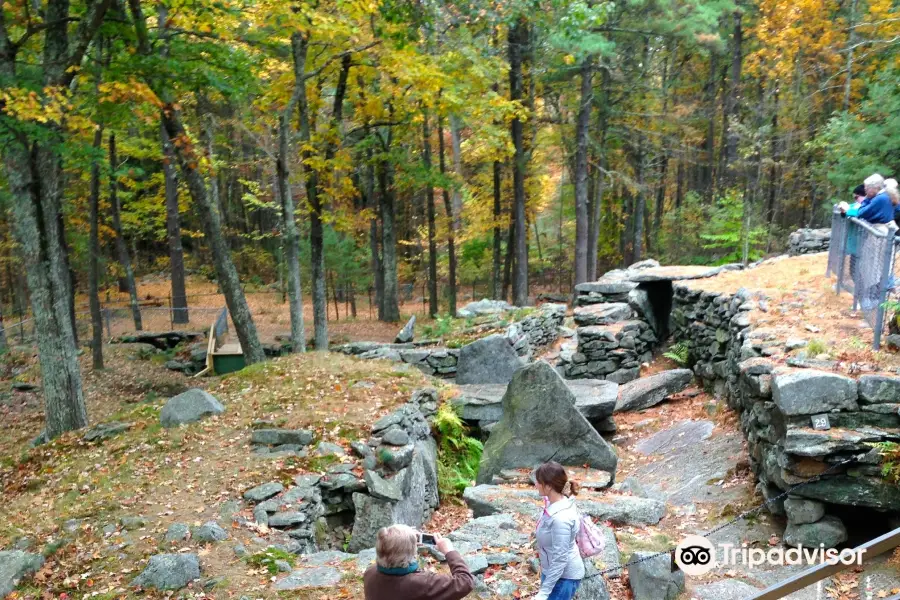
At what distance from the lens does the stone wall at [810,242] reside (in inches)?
668

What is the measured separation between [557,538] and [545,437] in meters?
4.09

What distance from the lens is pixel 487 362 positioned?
41.4 ft

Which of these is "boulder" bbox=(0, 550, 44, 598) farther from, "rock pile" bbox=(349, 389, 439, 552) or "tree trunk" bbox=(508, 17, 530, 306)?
"tree trunk" bbox=(508, 17, 530, 306)

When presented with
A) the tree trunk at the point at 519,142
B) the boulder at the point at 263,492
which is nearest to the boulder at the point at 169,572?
the boulder at the point at 263,492

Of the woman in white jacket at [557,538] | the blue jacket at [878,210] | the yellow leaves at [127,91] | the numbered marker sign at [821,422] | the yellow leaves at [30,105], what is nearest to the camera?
the woman in white jacket at [557,538]

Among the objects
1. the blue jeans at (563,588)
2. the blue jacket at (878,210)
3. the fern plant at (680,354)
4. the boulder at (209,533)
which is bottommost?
the fern plant at (680,354)

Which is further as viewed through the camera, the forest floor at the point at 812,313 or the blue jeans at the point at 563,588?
the forest floor at the point at 812,313

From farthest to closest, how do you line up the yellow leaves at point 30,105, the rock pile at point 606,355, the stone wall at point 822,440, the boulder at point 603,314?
the boulder at point 603,314
the rock pile at point 606,355
the yellow leaves at point 30,105
the stone wall at point 822,440

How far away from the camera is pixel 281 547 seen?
18.7 ft

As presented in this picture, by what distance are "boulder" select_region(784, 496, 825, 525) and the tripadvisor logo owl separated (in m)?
1.01

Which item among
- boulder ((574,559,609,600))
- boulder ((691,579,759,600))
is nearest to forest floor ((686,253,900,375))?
boulder ((691,579,759,600))

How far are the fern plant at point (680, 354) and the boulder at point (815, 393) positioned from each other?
7.69 m

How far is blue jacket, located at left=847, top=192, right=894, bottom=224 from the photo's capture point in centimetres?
816

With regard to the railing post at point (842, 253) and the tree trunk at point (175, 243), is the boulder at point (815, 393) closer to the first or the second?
the railing post at point (842, 253)
